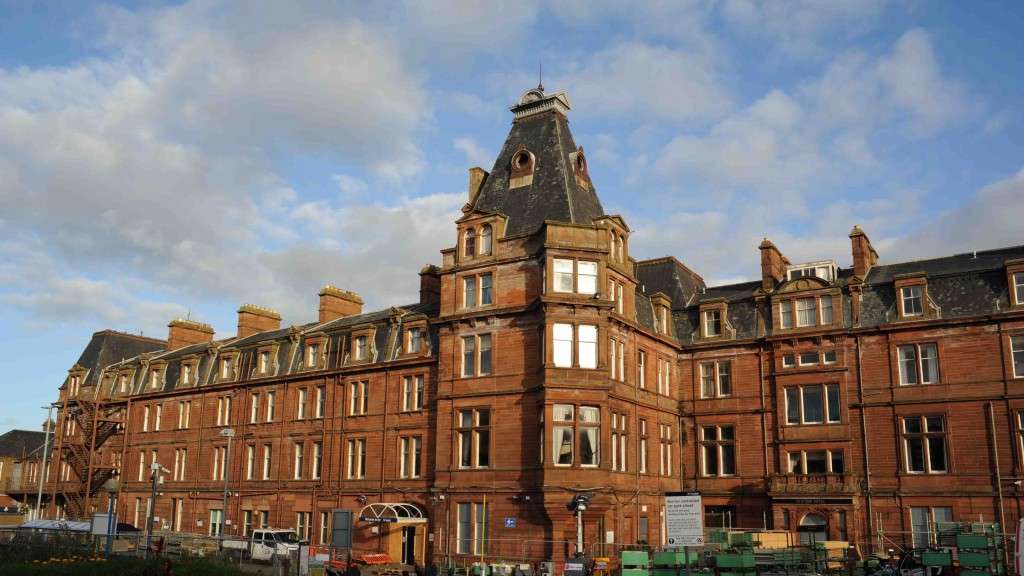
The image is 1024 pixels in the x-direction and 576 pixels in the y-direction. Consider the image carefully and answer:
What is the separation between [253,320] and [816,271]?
143 ft

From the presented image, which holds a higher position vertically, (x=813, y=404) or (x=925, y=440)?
(x=813, y=404)

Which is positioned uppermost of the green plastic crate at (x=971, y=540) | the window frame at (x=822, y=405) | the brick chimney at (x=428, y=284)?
the brick chimney at (x=428, y=284)

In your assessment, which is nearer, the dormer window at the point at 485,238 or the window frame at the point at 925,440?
the window frame at the point at 925,440

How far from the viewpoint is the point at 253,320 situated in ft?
236

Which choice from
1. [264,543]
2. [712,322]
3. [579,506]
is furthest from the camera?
[712,322]

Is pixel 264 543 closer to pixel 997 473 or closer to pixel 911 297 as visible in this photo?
pixel 911 297

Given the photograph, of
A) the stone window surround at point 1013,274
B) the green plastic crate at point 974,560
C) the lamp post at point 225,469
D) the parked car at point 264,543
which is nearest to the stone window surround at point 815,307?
the stone window surround at point 1013,274

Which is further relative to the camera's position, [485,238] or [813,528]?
[485,238]

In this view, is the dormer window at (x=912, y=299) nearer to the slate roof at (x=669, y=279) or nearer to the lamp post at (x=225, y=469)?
the slate roof at (x=669, y=279)

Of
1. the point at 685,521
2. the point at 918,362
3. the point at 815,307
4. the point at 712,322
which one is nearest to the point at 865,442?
the point at 918,362

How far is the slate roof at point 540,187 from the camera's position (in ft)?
153

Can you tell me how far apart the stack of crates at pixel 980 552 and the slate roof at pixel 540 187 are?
2255 cm

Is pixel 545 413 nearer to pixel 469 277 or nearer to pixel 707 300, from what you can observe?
pixel 469 277

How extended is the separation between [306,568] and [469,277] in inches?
766
